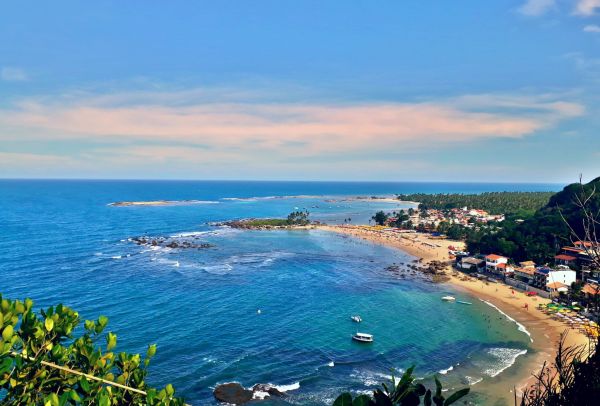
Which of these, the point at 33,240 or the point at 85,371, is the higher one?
the point at 85,371

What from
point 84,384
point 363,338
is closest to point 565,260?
point 363,338

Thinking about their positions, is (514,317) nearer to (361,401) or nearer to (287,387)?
(287,387)

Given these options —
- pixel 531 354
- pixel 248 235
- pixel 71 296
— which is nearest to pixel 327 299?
pixel 531 354

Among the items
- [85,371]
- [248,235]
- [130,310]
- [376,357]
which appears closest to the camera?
[85,371]

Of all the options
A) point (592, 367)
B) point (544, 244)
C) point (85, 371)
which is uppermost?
point (85, 371)

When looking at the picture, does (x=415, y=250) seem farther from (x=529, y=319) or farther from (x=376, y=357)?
→ (x=376, y=357)
